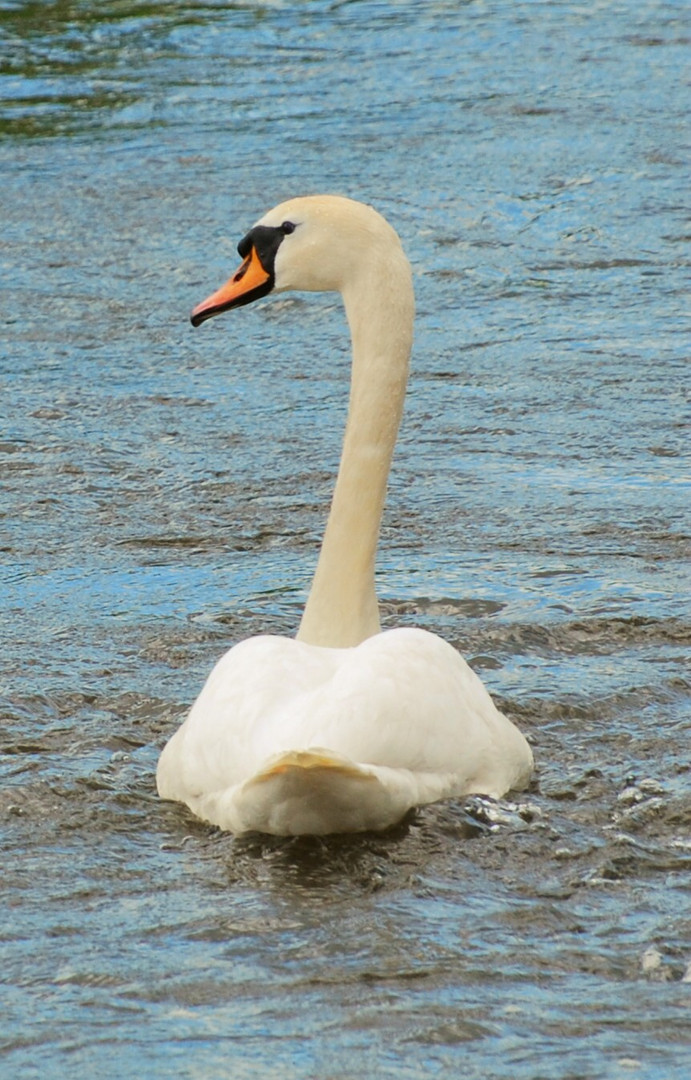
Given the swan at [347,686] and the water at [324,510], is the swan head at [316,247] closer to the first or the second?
→ the swan at [347,686]

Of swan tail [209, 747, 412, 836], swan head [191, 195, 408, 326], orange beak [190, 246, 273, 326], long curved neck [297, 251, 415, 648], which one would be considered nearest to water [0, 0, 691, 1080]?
swan tail [209, 747, 412, 836]

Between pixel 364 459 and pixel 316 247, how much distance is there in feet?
2.11

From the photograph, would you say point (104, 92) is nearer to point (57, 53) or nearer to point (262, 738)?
point (57, 53)

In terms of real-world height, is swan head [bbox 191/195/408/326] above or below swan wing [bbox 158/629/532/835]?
above

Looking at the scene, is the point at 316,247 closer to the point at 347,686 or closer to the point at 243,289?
the point at 243,289

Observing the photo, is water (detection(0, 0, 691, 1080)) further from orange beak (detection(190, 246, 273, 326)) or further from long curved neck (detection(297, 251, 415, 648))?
orange beak (detection(190, 246, 273, 326))

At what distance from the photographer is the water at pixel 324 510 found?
4.12m

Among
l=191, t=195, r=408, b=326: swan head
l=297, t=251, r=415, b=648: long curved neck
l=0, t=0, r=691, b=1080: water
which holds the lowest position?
l=0, t=0, r=691, b=1080: water

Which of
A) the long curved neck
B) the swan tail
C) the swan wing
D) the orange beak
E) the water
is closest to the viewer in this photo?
the water

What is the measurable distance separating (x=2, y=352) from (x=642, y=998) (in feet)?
21.5

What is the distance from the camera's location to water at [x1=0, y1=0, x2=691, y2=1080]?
162 inches

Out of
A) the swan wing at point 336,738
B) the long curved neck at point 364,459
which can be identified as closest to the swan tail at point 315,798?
the swan wing at point 336,738

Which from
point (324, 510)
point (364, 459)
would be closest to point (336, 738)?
point (364, 459)

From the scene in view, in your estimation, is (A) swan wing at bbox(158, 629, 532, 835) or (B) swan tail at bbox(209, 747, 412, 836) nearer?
(B) swan tail at bbox(209, 747, 412, 836)
